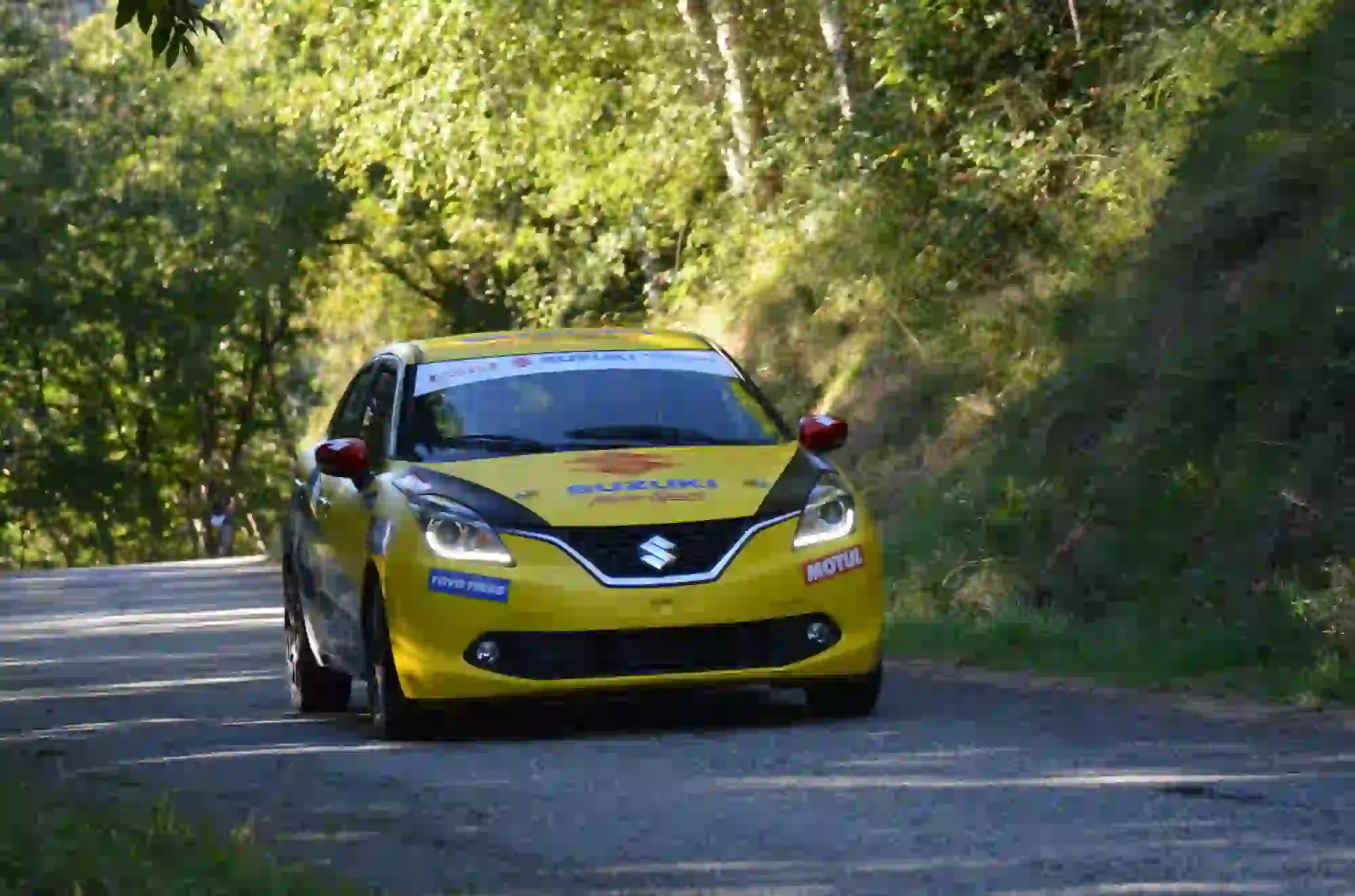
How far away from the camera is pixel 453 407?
1187cm

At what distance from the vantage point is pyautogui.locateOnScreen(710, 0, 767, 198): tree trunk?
28172mm

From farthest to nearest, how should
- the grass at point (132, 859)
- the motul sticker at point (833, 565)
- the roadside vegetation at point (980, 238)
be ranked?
the roadside vegetation at point (980, 238)
the motul sticker at point (833, 565)
the grass at point (132, 859)

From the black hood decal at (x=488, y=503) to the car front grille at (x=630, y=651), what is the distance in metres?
0.42

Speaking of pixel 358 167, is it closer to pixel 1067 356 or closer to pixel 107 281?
pixel 1067 356

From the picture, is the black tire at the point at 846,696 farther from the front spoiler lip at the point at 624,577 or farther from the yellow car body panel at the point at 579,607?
the front spoiler lip at the point at 624,577

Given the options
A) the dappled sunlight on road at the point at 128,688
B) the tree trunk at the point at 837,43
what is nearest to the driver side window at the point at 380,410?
the dappled sunlight on road at the point at 128,688

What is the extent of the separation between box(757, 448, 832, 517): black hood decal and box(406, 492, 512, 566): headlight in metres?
1.03

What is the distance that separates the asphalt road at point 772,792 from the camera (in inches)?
283

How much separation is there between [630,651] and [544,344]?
2.27 metres

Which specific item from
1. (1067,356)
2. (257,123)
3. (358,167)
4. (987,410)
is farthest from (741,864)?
(257,123)

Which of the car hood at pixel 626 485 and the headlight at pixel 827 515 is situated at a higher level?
the car hood at pixel 626 485

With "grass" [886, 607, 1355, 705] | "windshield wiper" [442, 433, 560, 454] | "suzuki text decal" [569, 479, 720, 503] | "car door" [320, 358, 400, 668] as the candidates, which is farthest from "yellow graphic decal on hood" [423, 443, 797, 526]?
"grass" [886, 607, 1355, 705]

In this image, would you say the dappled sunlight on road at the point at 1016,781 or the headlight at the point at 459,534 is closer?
the dappled sunlight on road at the point at 1016,781

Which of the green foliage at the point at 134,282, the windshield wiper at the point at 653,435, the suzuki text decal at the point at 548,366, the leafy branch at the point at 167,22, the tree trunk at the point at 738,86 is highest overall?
the leafy branch at the point at 167,22
